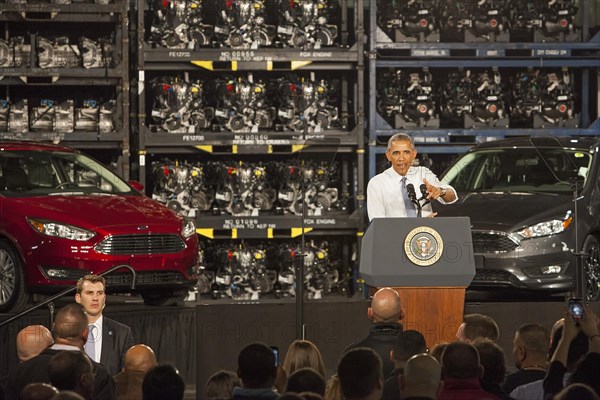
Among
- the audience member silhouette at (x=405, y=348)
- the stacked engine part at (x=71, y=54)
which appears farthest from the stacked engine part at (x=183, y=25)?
the audience member silhouette at (x=405, y=348)

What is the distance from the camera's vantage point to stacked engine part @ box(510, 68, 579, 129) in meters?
17.9

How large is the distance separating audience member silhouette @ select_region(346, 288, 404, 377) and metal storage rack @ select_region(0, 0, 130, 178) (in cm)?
867

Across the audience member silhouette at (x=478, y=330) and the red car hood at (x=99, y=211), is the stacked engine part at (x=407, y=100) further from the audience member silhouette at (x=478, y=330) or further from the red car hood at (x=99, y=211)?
the audience member silhouette at (x=478, y=330)

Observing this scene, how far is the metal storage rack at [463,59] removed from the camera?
17469 mm

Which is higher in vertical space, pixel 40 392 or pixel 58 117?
pixel 58 117

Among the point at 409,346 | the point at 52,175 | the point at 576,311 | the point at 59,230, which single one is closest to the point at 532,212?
the point at 59,230

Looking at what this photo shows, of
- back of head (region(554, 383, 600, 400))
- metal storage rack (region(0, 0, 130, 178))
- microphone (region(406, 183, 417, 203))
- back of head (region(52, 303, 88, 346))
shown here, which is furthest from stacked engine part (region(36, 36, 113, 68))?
back of head (region(554, 383, 600, 400))

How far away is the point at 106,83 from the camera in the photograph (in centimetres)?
1711

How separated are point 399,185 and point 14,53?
7.51 metres

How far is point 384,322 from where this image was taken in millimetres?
8844

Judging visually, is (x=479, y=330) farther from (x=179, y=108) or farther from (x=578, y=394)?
(x=179, y=108)

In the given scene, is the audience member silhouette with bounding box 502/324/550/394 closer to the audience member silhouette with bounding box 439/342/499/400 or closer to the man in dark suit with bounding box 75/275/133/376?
the audience member silhouette with bounding box 439/342/499/400

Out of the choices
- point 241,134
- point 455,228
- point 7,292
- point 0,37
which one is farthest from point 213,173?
point 455,228

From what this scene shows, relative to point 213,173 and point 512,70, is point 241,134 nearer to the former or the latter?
point 213,173
